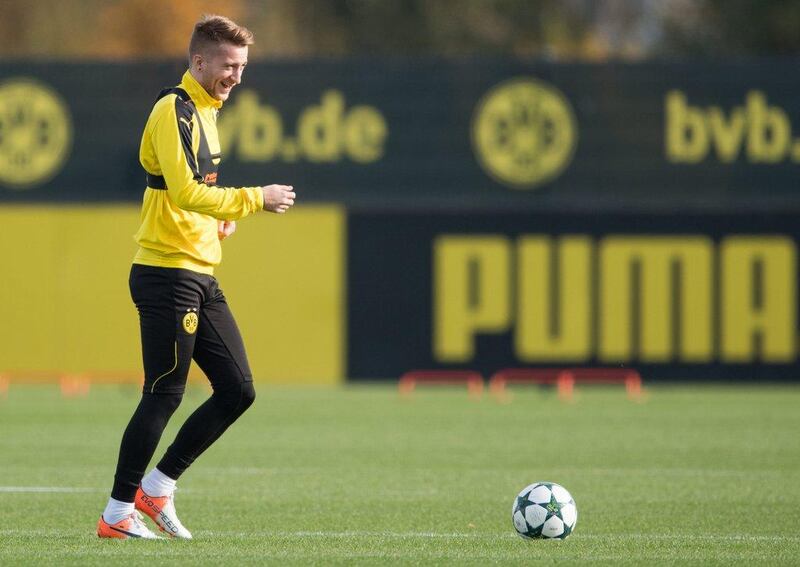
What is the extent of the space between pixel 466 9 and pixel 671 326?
106 ft

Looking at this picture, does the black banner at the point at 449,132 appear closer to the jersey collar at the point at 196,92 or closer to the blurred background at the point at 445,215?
the blurred background at the point at 445,215

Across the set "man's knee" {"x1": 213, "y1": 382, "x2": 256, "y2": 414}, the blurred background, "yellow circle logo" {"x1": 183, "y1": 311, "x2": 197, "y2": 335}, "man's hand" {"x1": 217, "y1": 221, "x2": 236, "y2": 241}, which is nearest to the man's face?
"man's hand" {"x1": 217, "y1": 221, "x2": 236, "y2": 241}

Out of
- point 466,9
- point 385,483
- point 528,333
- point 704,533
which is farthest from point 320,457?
point 466,9

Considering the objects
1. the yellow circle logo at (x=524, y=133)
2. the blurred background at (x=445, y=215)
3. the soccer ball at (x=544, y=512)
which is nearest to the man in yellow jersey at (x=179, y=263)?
the soccer ball at (x=544, y=512)

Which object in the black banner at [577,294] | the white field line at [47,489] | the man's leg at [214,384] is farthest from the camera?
the black banner at [577,294]

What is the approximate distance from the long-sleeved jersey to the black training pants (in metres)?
0.10

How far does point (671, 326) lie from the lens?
20.9 m

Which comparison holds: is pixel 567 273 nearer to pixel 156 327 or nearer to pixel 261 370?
pixel 261 370

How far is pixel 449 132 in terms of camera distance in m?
21.3

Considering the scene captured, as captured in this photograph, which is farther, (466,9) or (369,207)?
(466,9)

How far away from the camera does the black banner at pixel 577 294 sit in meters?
20.9

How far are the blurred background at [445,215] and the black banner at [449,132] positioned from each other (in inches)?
1.1

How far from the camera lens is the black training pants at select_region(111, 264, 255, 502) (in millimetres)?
7398

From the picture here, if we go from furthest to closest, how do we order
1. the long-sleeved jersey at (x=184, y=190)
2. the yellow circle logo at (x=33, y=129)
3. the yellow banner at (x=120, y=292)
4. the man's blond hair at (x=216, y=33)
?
the yellow circle logo at (x=33, y=129) → the yellow banner at (x=120, y=292) → the man's blond hair at (x=216, y=33) → the long-sleeved jersey at (x=184, y=190)
